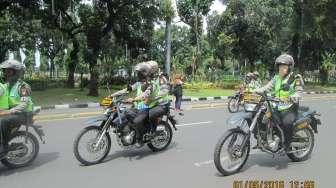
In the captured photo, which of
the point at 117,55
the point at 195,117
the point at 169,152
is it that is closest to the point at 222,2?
the point at 117,55

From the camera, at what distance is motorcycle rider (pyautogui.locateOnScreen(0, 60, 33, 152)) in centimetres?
661

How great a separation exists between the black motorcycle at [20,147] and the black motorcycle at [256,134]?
9.57ft

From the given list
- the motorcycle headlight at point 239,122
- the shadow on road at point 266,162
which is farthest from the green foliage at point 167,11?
the motorcycle headlight at point 239,122

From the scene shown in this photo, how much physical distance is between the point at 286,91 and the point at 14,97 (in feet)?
14.3

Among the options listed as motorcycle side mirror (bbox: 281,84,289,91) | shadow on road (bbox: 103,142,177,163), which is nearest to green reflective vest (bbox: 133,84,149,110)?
shadow on road (bbox: 103,142,177,163)

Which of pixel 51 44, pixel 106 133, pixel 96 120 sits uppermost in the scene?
pixel 51 44

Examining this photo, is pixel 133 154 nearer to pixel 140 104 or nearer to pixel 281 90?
pixel 140 104

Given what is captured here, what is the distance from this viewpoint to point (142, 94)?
7660mm

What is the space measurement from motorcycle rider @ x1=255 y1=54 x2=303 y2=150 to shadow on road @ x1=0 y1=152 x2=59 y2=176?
3.71 meters

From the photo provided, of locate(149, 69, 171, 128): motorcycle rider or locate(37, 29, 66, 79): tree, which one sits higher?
locate(37, 29, 66, 79): tree

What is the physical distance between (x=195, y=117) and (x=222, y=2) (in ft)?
80.3

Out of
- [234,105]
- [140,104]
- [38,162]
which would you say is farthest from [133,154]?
[234,105]

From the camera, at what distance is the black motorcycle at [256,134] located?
643cm

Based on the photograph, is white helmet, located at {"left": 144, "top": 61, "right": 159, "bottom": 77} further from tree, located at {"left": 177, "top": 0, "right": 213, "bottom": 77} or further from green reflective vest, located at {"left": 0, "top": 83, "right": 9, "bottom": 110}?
tree, located at {"left": 177, "top": 0, "right": 213, "bottom": 77}
